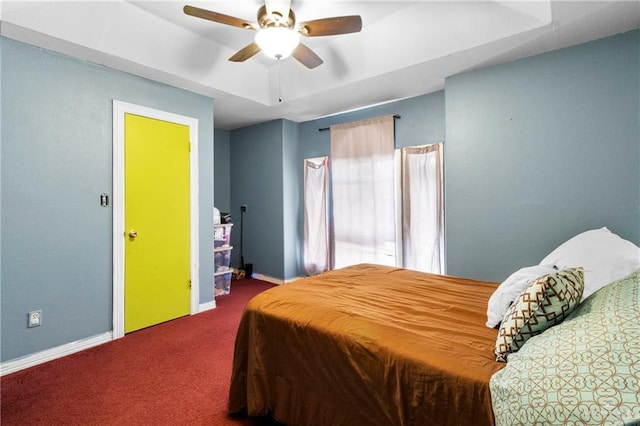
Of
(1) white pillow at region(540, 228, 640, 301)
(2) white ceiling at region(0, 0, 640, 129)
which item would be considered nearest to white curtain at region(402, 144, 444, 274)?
(2) white ceiling at region(0, 0, 640, 129)

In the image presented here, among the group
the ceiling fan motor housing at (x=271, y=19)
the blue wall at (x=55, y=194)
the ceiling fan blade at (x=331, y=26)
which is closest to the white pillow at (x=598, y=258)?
the ceiling fan blade at (x=331, y=26)

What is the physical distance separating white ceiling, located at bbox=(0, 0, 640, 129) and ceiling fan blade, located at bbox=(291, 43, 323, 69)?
17.5 inches

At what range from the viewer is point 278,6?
6.92 feet

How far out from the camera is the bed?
2.73ft

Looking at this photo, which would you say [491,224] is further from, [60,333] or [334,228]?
[60,333]

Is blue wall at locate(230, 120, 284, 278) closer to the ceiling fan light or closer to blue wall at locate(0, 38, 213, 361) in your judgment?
blue wall at locate(0, 38, 213, 361)

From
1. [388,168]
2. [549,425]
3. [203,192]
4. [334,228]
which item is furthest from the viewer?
[334,228]

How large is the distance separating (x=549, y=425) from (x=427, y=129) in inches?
131

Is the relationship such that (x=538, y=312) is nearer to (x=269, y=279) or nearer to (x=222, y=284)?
(x=222, y=284)

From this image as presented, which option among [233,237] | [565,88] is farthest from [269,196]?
[565,88]

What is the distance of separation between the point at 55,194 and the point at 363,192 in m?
3.22

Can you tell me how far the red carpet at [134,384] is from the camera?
5.98ft

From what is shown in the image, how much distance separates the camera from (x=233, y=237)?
543 centimetres

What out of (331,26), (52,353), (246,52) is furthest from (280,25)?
(52,353)
